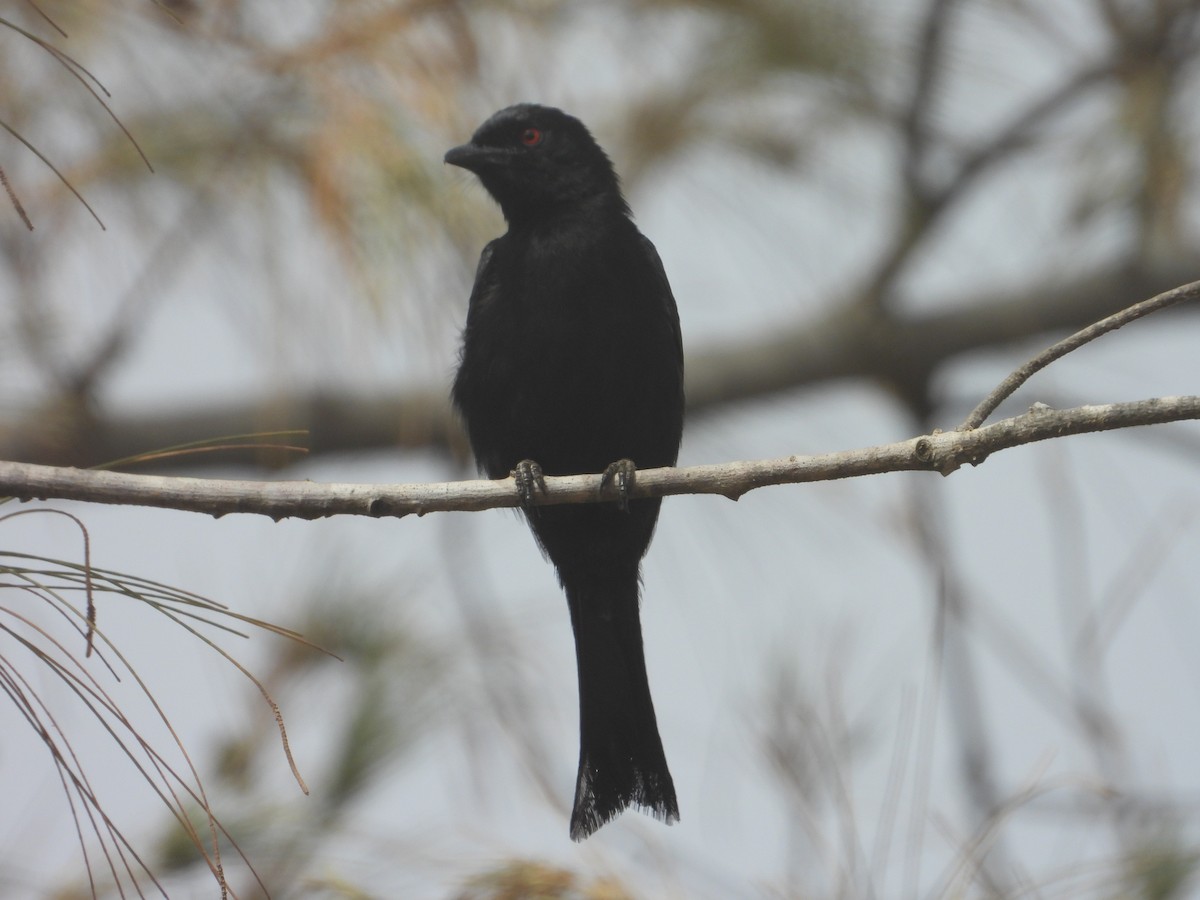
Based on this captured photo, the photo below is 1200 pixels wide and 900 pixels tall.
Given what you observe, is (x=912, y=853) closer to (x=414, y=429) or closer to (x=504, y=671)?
(x=504, y=671)

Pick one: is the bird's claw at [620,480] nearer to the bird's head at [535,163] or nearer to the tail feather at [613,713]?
the tail feather at [613,713]

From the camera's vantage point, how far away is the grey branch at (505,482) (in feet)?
6.45

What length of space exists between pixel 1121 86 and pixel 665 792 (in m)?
2.85

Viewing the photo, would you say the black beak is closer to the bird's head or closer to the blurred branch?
the bird's head

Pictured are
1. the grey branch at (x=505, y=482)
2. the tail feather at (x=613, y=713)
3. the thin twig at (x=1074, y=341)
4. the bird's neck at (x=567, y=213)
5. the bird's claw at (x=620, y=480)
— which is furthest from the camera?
the bird's neck at (x=567, y=213)

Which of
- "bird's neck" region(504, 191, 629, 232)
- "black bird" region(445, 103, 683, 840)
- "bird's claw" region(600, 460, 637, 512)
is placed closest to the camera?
"bird's claw" region(600, 460, 637, 512)

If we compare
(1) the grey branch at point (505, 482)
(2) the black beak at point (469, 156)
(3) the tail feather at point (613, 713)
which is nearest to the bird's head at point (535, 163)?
(2) the black beak at point (469, 156)

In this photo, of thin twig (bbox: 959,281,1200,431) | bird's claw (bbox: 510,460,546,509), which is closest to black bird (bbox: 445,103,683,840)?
bird's claw (bbox: 510,460,546,509)

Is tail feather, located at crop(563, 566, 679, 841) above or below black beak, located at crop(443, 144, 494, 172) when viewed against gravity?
below

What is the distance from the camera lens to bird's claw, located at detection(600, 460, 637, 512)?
104 inches

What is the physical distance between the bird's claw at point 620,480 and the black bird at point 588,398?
320 mm

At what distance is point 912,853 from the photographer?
254 cm

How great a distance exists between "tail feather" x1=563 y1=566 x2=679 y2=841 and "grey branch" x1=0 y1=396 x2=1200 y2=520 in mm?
1005

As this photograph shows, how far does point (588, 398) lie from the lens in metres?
3.37
